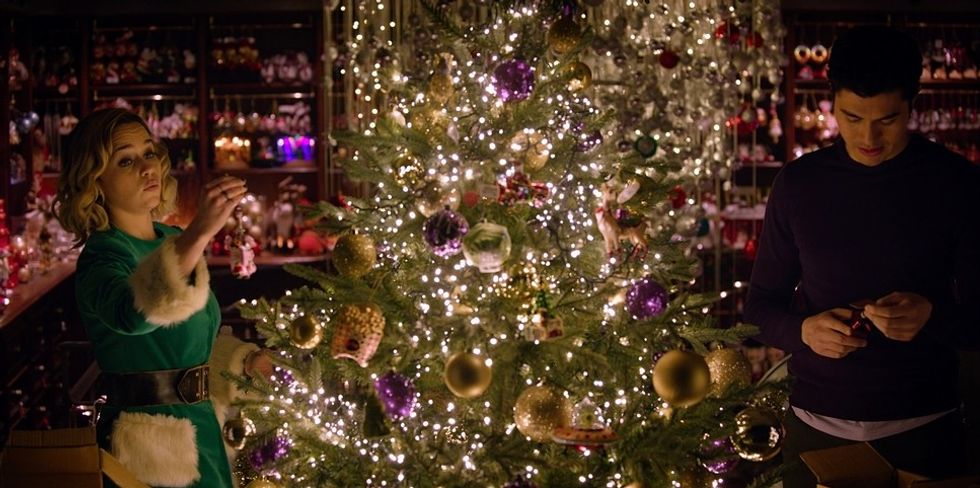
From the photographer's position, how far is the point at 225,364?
272cm

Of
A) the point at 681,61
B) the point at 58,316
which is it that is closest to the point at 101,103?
the point at 58,316

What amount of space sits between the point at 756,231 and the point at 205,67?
3466 mm

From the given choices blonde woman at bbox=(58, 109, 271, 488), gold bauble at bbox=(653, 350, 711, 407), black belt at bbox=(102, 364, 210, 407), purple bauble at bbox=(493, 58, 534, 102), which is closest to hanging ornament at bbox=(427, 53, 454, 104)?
purple bauble at bbox=(493, 58, 534, 102)

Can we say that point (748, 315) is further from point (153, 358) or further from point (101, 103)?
point (101, 103)

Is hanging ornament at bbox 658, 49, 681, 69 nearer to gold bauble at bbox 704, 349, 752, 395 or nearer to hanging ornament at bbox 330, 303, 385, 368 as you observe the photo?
gold bauble at bbox 704, 349, 752, 395

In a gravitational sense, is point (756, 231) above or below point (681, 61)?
below

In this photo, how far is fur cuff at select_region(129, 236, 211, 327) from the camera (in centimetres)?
225

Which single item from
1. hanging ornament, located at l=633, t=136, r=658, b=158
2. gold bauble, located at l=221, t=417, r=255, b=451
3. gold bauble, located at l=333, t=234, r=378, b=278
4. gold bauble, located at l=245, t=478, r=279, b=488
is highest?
hanging ornament, located at l=633, t=136, r=658, b=158

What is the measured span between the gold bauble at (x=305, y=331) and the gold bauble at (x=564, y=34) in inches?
29.0

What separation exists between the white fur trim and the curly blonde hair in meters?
0.42

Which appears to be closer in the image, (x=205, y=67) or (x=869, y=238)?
(x=869, y=238)

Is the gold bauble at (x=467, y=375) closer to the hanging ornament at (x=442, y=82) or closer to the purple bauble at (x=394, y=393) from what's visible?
the purple bauble at (x=394, y=393)

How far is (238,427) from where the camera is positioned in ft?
7.75

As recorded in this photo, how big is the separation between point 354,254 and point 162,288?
0.40m
